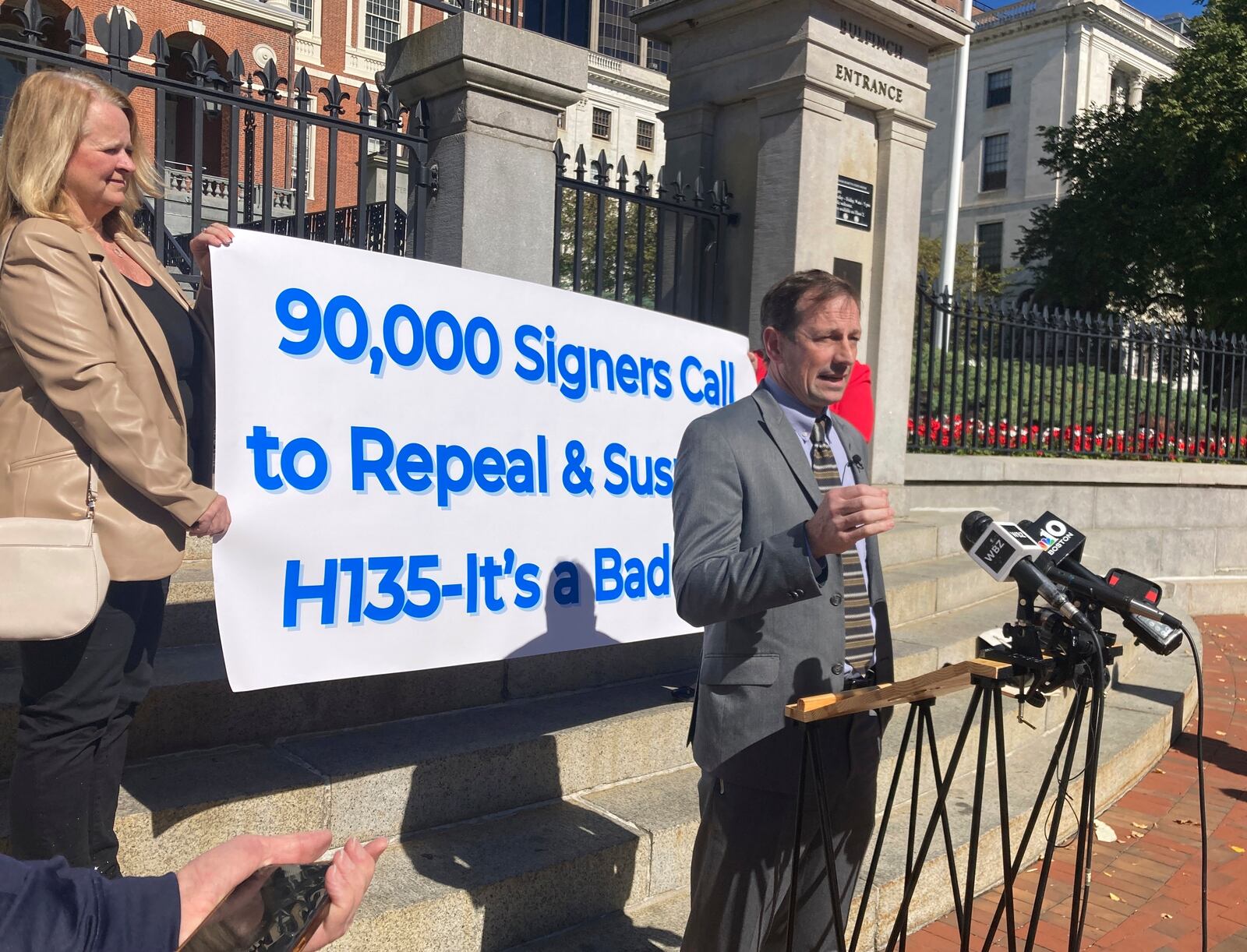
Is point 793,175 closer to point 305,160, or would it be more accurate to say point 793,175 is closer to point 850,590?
point 305,160

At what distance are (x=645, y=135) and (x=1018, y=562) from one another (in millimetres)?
54252

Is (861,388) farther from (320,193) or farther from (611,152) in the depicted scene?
(611,152)

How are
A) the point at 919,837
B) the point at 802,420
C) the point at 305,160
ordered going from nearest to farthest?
the point at 802,420 < the point at 919,837 < the point at 305,160

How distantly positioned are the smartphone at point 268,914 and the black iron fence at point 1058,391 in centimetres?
757

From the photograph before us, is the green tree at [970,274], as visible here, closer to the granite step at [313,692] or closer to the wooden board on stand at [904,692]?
the granite step at [313,692]

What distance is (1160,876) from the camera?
433cm

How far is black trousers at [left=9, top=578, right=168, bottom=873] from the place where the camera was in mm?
2289

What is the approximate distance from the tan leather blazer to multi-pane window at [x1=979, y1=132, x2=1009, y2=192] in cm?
4916

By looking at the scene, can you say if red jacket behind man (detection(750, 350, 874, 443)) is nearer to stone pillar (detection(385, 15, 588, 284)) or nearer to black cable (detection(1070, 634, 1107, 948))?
stone pillar (detection(385, 15, 588, 284))

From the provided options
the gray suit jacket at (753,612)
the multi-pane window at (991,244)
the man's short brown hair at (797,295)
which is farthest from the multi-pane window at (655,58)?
the gray suit jacket at (753,612)

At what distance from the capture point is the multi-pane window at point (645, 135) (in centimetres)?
5319

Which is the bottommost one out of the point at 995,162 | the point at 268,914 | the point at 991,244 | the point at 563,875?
the point at 563,875

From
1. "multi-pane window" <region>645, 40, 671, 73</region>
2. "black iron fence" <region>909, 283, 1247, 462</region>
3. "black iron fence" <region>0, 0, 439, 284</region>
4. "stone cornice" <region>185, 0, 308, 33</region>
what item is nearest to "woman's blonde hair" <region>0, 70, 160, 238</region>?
"black iron fence" <region>0, 0, 439, 284</region>

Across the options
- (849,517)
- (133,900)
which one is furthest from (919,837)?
(133,900)
